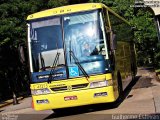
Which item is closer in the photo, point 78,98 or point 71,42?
point 78,98

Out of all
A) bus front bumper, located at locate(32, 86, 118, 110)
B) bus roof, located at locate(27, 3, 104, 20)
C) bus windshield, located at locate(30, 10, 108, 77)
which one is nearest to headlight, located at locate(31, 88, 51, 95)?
bus front bumper, located at locate(32, 86, 118, 110)

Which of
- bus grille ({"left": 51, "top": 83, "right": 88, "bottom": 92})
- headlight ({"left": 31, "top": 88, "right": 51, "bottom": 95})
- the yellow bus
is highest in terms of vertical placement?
the yellow bus

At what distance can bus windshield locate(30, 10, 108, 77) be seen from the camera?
44.3 ft

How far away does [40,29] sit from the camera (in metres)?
Result: 14.1

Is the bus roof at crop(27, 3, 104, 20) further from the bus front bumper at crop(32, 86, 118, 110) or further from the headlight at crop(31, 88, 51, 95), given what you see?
the bus front bumper at crop(32, 86, 118, 110)

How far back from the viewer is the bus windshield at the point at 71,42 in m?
13.5

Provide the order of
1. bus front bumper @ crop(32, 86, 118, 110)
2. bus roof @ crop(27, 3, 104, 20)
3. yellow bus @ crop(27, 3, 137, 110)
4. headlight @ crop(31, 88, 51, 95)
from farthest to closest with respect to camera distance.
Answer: bus roof @ crop(27, 3, 104, 20) → headlight @ crop(31, 88, 51, 95) → yellow bus @ crop(27, 3, 137, 110) → bus front bumper @ crop(32, 86, 118, 110)

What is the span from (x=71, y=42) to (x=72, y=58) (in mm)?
539

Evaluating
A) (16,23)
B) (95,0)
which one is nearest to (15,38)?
(16,23)

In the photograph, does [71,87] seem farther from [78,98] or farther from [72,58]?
[72,58]

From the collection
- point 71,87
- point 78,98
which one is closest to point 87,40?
point 71,87

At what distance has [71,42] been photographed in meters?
13.8

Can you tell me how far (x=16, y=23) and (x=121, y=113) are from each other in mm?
19262

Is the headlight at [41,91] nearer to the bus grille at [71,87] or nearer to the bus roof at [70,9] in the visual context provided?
the bus grille at [71,87]
